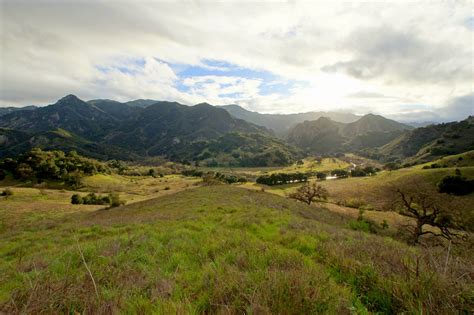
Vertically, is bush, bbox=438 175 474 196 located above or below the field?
below

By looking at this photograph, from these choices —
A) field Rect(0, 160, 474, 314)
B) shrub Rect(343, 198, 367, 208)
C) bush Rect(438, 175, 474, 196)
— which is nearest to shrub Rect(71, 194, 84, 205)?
field Rect(0, 160, 474, 314)

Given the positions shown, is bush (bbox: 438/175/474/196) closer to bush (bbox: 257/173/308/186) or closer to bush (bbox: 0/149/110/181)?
bush (bbox: 257/173/308/186)

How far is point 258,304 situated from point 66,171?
107 m

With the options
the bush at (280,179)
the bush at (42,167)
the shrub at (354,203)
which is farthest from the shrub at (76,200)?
the bush at (280,179)

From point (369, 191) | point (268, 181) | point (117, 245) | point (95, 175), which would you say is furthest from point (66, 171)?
point (369, 191)

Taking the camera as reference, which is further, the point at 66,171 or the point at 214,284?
the point at 66,171

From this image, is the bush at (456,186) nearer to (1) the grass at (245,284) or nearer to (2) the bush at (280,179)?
(2) the bush at (280,179)

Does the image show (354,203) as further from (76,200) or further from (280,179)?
(76,200)

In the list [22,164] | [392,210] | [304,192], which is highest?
[22,164]

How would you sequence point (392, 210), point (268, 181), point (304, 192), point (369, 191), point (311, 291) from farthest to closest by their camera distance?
point (268, 181) → point (369, 191) → point (392, 210) → point (304, 192) → point (311, 291)

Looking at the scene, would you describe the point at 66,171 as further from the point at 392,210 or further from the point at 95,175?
the point at 392,210

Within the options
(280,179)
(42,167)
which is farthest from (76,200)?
(280,179)

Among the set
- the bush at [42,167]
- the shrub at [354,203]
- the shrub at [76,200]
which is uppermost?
the bush at [42,167]

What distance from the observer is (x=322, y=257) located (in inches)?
260
